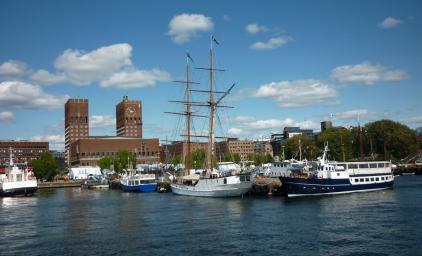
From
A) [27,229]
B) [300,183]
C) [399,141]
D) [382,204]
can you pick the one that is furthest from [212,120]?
[399,141]

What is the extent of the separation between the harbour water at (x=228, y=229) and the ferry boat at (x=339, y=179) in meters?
7.45

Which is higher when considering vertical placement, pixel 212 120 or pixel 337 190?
pixel 212 120

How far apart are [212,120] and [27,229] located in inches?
2397

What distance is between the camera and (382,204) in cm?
7238

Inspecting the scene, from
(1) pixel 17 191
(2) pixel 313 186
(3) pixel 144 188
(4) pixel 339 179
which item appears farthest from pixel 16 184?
(4) pixel 339 179

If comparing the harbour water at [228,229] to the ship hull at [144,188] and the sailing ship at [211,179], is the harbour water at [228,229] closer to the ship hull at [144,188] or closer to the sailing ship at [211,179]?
the sailing ship at [211,179]

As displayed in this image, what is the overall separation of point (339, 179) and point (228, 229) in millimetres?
43873

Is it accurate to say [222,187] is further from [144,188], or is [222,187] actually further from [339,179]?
[144,188]

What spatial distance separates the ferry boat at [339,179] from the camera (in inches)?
3462

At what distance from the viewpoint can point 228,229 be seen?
53719mm

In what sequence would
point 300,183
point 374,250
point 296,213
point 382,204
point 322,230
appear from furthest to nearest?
1. point 300,183
2. point 382,204
3. point 296,213
4. point 322,230
5. point 374,250

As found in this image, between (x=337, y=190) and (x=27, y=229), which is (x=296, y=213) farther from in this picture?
(x=27, y=229)

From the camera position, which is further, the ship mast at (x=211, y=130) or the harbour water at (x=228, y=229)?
the ship mast at (x=211, y=130)

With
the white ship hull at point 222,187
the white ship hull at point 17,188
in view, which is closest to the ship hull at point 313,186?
the white ship hull at point 222,187
